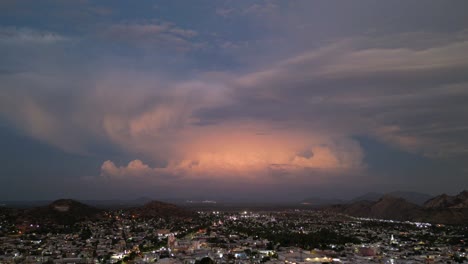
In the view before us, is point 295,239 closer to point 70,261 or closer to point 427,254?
point 427,254

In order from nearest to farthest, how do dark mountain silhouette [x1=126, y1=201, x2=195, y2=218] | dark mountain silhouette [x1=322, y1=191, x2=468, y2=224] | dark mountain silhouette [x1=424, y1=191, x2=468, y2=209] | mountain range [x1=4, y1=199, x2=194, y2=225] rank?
mountain range [x1=4, y1=199, x2=194, y2=225] < dark mountain silhouette [x1=322, y1=191, x2=468, y2=224] < dark mountain silhouette [x1=126, y1=201, x2=195, y2=218] < dark mountain silhouette [x1=424, y1=191, x2=468, y2=209]

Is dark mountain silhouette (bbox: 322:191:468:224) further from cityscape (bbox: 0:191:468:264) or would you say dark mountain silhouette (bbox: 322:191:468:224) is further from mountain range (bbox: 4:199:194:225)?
mountain range (bbox: 4:199:194:225)

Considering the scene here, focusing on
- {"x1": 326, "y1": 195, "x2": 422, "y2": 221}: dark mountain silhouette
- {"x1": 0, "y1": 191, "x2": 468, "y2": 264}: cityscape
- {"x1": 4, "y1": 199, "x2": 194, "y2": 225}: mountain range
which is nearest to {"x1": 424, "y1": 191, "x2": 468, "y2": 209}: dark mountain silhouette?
{"x1": 326, "y1": 195, "x2": 422, "y2": 221}: dark mountain silhouette

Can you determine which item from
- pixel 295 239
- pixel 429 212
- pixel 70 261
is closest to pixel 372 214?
pixel 429 212

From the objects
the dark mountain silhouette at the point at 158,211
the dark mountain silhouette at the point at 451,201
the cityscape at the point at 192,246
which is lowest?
the cityscape at the point at 192,246

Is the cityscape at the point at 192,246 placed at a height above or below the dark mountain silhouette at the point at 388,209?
below

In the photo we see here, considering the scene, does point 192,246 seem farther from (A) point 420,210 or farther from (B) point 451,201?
(B) point 451,201

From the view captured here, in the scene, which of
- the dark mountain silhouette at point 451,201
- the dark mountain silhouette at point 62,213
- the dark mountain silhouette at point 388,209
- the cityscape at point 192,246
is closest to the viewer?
the cityscape at point 192,246

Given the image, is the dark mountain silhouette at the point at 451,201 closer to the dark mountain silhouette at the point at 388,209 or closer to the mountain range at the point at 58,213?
the dark mountain silhouette at the point at 388,209

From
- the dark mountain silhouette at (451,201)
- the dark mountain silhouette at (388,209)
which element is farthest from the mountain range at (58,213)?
the dark mountain silhouette at (451,201)

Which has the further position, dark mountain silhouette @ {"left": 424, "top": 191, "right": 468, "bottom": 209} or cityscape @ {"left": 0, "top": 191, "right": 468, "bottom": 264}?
dark mountain silhouette @ {"left": 424, "top": 191, "right": 468, "bottom": 209}
